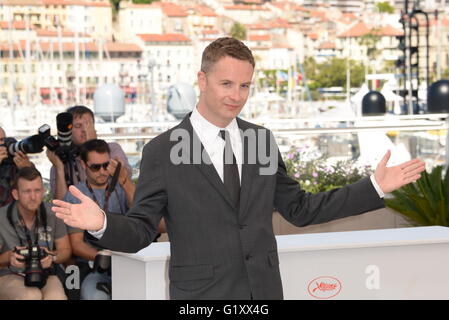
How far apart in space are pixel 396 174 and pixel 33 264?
9.60 feet

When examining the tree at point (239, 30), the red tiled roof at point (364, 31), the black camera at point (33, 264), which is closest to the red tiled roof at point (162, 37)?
the tree at point (239, 30)

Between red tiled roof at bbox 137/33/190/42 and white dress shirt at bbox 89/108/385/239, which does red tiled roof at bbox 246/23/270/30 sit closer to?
red tiled roof at bbox 137/33/190/42

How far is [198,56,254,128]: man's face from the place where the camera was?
86.8 inches

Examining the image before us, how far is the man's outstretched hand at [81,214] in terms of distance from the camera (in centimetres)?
205

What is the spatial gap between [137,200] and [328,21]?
389 feet

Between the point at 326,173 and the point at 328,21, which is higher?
the point at 328,21

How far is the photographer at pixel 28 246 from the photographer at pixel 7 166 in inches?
14.2

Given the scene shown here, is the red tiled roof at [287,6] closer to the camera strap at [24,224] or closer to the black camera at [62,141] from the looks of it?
the black camera at [62,141]

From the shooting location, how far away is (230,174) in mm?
2246

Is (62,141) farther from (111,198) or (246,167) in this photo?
(246,167)

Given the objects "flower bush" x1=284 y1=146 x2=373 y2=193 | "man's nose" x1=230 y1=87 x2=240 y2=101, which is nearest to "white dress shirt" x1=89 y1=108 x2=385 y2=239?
"man's nose" x1=230 y1=87 x2=240 y2=101

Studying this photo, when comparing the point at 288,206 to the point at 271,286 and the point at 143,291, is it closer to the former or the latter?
the point at 271,286
